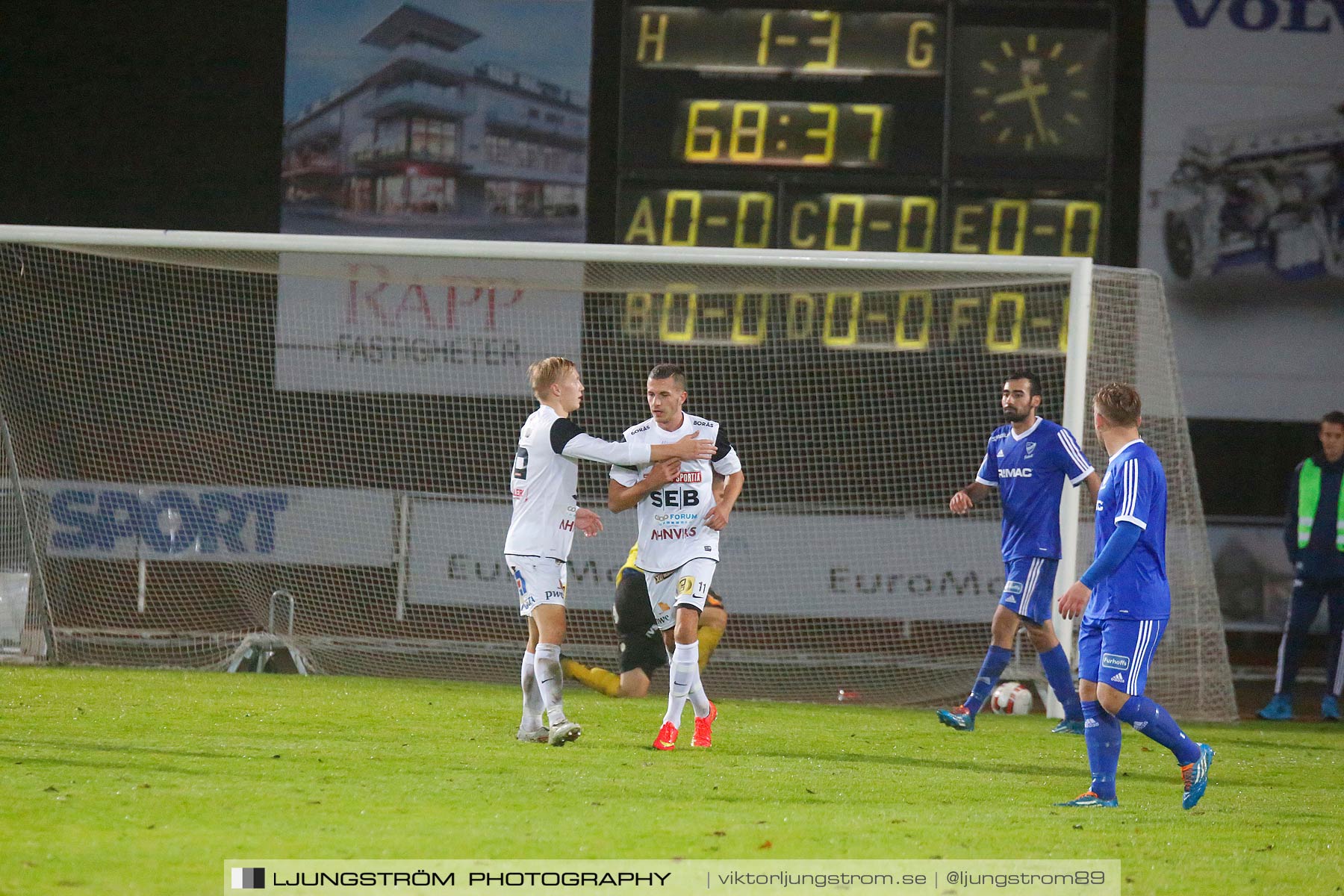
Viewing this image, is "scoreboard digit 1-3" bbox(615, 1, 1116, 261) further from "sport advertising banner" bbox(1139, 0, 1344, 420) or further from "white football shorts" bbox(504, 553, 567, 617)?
"white football shorts" bbox(504, 553, 567, 617)

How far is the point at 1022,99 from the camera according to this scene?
1115 centimetres

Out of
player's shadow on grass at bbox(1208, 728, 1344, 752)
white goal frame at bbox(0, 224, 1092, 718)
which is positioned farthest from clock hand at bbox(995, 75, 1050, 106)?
player's shadow on grass at bbox(1208, 728, 1344, 752)

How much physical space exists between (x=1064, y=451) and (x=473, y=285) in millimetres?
4579

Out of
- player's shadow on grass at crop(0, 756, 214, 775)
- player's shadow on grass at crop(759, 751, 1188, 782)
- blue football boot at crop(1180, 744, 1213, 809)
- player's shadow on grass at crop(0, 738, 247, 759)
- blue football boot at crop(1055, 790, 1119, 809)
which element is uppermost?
blue football boot at crop(1180, 744, 1213, 809)

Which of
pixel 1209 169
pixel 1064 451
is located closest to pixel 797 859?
pixel 1064 451

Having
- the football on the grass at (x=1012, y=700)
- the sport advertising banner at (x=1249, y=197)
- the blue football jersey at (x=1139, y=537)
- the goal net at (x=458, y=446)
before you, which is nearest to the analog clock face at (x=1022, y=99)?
the sport advertising banner at (x=1249, y=197)

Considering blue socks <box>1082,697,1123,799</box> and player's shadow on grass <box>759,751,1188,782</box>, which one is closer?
blue socks <box>1082,697,1123,799</box>

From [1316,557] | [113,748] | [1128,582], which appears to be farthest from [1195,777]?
[1316,557]

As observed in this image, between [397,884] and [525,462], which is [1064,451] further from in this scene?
[397,884]

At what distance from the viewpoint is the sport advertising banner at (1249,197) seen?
11609mm

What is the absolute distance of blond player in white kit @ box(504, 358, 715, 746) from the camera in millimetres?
6297

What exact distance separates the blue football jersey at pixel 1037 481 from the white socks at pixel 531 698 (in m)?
2.56

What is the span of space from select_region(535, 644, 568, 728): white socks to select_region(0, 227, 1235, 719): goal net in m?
3.42

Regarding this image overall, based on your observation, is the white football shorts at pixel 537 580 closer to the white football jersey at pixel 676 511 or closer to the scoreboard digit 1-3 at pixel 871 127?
the white football jersey at pixel 676 511
